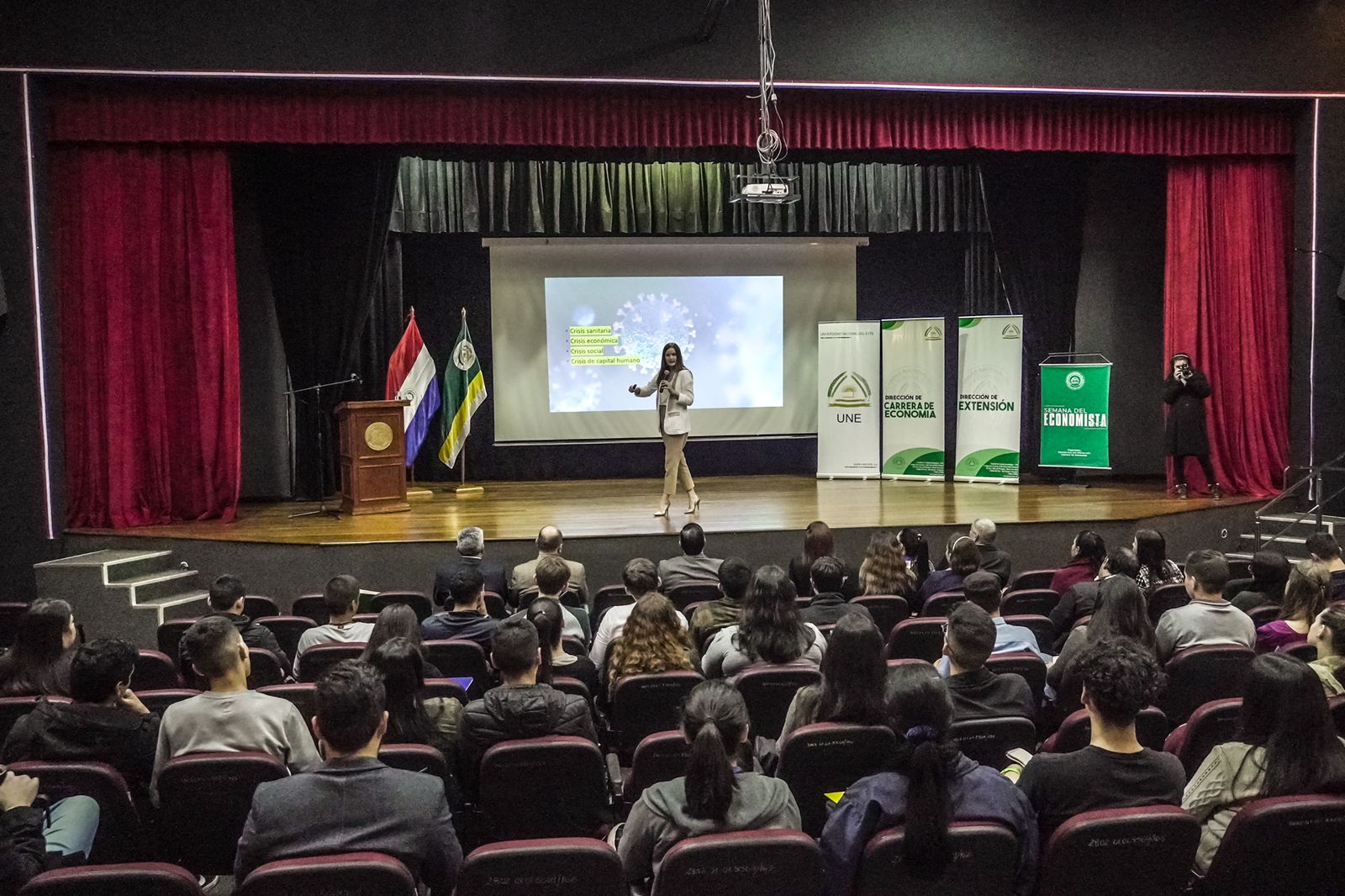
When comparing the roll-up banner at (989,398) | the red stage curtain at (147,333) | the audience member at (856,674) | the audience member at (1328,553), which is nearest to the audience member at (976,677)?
the audience member at (856,674)

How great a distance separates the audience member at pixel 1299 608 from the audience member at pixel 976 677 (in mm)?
1416

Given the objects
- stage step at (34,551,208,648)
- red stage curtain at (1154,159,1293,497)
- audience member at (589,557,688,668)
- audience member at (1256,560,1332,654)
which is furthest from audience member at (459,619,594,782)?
red stage curtain at (1154,159,1293,497)

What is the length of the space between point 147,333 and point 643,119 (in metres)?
4.35

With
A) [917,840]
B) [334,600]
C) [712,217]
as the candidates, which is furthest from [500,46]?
[917,840]

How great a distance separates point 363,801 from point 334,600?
2.41 meters

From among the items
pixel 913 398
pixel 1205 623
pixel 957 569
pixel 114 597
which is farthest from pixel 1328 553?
pixel 114 597

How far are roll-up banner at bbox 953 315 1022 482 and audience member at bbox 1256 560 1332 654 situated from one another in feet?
22.6

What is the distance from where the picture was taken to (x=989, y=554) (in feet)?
20.1

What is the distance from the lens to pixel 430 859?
99.8 inches

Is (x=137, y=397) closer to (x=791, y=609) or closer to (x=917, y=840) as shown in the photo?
(x=791, y=609)

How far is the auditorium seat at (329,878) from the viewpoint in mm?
2191

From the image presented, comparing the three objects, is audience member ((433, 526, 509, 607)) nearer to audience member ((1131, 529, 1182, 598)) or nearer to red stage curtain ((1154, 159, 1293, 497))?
audience member ((1131, 529, 1182, 598))

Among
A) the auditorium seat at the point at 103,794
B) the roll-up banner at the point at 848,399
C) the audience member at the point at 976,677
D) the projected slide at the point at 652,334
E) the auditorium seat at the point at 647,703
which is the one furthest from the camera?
the projected slide at the point at 652,334

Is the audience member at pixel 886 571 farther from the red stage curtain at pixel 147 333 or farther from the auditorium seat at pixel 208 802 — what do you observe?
the red stage curtain at pixel 147 333
